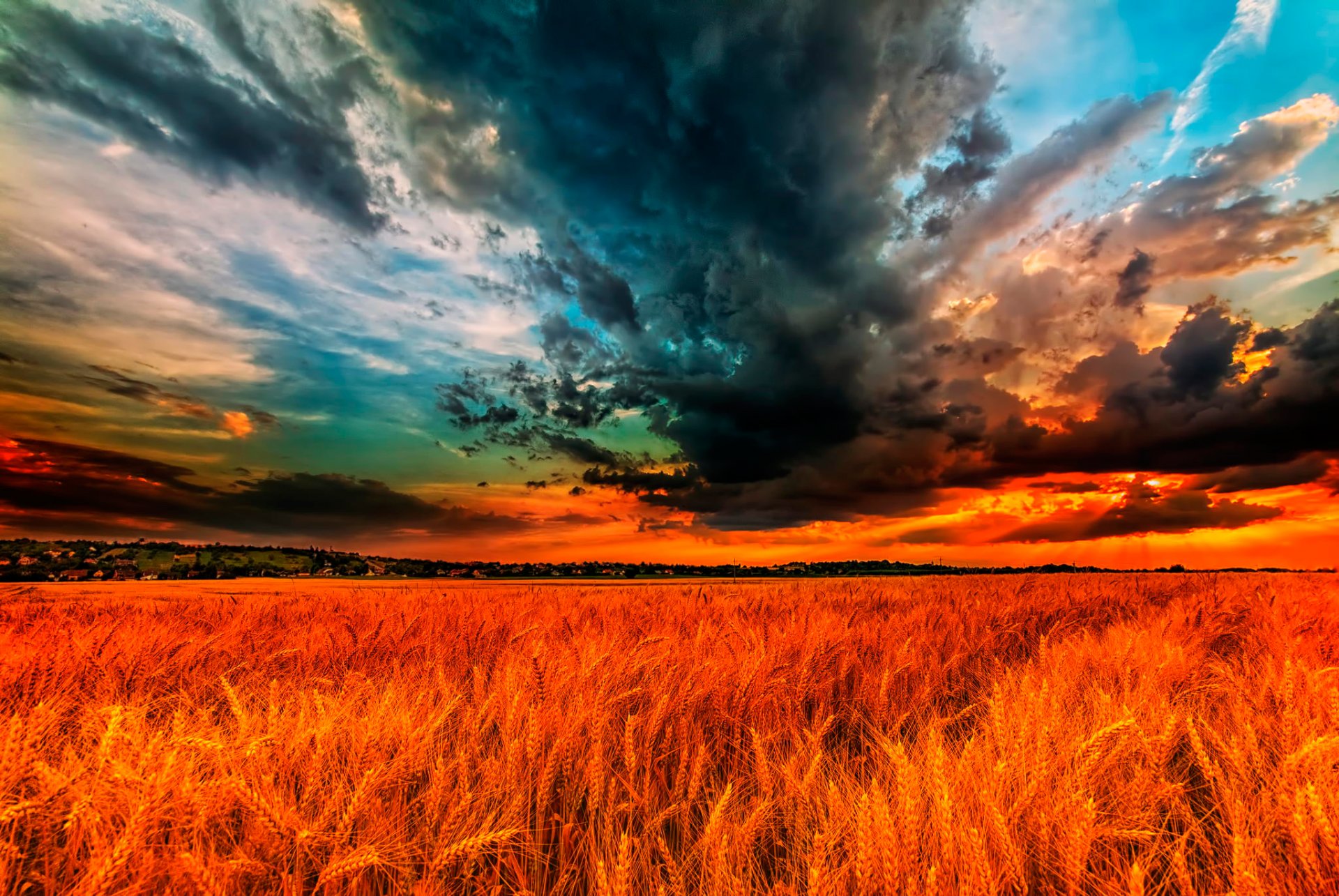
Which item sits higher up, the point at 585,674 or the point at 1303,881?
the point at 585,674

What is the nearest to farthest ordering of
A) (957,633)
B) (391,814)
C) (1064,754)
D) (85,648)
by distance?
1. (391,814)
2. (1064,754)
3. (85,648)
4. (957,633)

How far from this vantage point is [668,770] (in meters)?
2.65

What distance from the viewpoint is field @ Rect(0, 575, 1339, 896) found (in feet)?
5.04

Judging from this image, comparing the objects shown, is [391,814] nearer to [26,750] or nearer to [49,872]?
[49,872]

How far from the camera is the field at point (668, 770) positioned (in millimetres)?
1536

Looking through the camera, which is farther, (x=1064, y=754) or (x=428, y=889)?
(x=1064, y=754)

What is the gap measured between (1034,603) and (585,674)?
698 cm

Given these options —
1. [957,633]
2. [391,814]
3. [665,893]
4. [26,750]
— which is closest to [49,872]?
[26,750]

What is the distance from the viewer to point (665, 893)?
1534mm

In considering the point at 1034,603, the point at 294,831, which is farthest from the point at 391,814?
the point at 1034,603

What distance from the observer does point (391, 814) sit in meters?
1.89

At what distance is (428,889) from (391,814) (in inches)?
22.3

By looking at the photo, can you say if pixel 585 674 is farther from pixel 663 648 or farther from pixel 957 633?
pixel 957 633

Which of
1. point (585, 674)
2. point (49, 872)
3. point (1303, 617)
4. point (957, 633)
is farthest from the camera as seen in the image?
point (1303, 617)
